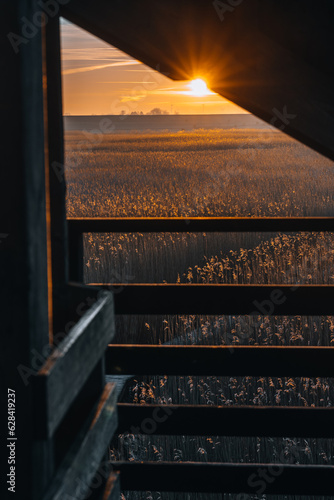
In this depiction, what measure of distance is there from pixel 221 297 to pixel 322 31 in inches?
45.9

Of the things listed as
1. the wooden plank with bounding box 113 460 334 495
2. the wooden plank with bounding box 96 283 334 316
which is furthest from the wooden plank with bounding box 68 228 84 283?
the wooden plank with bounding box 113 460 334 495

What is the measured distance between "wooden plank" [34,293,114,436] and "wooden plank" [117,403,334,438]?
1.14 m

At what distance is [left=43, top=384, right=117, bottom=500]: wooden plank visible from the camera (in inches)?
47.1

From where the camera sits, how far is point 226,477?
2.61 meters

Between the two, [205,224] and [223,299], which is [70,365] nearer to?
[223,299]

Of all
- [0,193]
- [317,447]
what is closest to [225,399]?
[317,447]

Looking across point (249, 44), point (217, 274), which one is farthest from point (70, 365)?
point (217, 274)

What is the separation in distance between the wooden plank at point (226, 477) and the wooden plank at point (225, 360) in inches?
14.4

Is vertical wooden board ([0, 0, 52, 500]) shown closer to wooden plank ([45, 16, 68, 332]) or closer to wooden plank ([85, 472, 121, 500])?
wooden plank ([85, 472, 121, 500])

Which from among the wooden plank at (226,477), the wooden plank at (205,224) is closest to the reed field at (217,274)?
the wooden plank at (226,477)

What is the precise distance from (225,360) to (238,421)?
25 centimetres

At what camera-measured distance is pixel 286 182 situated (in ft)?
48.4

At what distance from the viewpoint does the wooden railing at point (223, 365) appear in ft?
8.55

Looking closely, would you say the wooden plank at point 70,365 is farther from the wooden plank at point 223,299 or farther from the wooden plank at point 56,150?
the wooden plank at point 223,299
